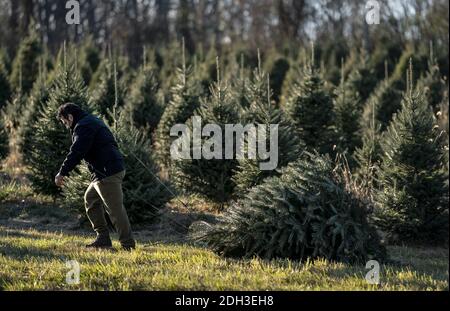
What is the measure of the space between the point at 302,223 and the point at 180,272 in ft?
5.57

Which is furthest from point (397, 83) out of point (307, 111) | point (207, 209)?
point (207, 209)

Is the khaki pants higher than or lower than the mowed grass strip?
higher

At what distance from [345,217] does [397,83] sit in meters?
16.1

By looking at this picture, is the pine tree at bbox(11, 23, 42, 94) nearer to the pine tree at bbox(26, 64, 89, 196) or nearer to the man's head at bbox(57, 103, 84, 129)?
the pine tree at bbox(26, 64, 89, 196)

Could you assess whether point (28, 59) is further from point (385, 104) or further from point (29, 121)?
point (385, 104)

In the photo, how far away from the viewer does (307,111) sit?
45.5ft

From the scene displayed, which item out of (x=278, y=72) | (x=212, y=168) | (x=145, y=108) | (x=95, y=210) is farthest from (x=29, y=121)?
(x=278, y=72)

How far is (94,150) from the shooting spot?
26.5 ft

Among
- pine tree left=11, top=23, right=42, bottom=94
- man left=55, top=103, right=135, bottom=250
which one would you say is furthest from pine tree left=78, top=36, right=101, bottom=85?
man left=55, top=103, right=135, bottom=250

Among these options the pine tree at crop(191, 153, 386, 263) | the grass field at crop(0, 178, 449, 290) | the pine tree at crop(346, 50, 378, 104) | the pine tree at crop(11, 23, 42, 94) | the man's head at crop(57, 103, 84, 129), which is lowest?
the grass field at crop(0, 178, 449, 290)

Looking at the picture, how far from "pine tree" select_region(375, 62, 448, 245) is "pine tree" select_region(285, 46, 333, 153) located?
3428mm

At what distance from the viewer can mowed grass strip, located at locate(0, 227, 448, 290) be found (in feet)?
19.6

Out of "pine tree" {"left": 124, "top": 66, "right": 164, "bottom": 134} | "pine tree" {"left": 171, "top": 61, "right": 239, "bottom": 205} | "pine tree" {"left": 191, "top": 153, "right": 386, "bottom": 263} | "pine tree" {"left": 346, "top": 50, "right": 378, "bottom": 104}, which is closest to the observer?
"pine tree" {"left": 191, "top": 153, "right": 386, "bottom": 263}
